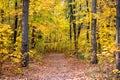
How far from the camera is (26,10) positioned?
15953mm

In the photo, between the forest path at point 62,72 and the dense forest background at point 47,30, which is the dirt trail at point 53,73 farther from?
the dense forest background at point 47,30

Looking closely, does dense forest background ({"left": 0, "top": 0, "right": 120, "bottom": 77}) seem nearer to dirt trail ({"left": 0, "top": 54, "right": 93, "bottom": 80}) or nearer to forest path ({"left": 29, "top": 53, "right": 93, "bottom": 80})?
dirt trail ({"left": 0, "top": 54, "right": 93, "bottom": 80})

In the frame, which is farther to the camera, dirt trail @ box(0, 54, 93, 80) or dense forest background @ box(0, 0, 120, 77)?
dense forest background @ box(0, 0, 120, 77)

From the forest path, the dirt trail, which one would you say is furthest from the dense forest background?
the forest path

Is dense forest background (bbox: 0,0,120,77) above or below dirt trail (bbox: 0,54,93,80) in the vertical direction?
above

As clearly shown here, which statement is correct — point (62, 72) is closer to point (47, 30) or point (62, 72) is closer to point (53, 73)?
point (53, 73)

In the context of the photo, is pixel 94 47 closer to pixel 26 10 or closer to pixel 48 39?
pixel 26 10

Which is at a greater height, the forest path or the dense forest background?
the dense forest background

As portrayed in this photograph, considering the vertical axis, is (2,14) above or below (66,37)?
above

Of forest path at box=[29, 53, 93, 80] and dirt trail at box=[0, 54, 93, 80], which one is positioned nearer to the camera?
dirt trail at box=[0, 54, 93, 80]

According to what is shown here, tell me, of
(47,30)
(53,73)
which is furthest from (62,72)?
(47,30)

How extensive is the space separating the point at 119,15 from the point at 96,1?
884cm

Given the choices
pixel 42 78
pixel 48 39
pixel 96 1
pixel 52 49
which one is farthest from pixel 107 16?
pixel 48 39

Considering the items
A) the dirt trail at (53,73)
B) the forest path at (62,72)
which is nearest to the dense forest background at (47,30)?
the dirt trail at (53,73)
